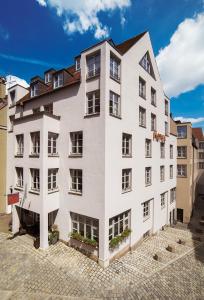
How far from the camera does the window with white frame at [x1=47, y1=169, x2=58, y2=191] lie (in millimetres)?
17375

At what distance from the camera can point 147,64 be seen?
22.8 metres

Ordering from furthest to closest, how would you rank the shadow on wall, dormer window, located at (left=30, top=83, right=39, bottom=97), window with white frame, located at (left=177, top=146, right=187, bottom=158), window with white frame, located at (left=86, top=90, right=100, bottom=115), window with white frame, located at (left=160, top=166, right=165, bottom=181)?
1. window with white frame, located at (left=177, top=146, right=187, bottom=158)
2. window with white frame, located at (left=160, top=166, right=165, bottom=181)
3. dormer window, located at (left=30, top=83, right=39, bottom=97)
4. the shadow on wall
5. window with white frame, located at (left=86, top=90, right=100, bottom=115)

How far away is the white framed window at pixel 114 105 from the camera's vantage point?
16.1m

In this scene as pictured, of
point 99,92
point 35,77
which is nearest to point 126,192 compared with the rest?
point 99,92

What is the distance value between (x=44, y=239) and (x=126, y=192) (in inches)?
343

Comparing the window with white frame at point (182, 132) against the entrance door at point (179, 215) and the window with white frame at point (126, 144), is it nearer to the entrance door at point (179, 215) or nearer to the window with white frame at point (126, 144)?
the entrance door at point (179, 215)

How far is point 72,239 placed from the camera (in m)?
17.1

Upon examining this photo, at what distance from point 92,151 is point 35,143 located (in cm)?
641

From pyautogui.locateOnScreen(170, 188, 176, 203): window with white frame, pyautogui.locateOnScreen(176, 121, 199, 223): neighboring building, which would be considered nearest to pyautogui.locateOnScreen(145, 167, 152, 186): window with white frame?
pyautogui.locateOnScreen(170, 188, 176, 203): window with white frame

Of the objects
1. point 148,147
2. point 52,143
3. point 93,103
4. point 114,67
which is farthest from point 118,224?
point 114,67

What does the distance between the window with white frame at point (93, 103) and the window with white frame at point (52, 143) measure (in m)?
4.25

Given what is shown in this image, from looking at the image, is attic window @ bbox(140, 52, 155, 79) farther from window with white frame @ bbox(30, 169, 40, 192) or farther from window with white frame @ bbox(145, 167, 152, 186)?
window with white frame @ bbox(30, 169, 40, 192)

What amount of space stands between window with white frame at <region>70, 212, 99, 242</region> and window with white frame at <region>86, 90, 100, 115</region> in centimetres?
963

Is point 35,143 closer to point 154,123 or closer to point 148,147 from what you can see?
point 148,147
